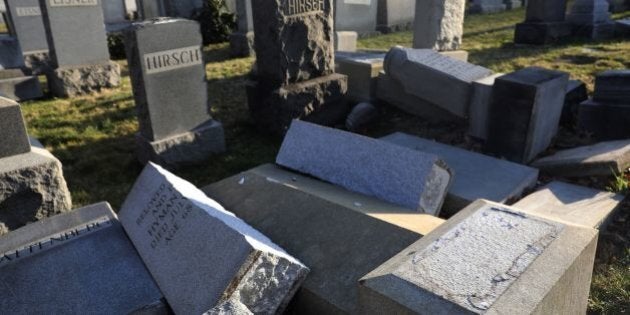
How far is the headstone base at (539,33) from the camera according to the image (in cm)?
869

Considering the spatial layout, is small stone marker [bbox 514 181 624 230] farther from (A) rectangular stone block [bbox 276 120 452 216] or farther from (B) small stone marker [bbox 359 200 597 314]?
(B) small stone marker [bbox 359 200 597 314]

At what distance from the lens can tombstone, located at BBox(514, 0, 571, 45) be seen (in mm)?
8719

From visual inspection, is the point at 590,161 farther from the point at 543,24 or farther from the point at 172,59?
the point at 543,24

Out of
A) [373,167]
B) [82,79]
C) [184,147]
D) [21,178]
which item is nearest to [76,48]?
[82,79]

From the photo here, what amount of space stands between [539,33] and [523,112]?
6.00m

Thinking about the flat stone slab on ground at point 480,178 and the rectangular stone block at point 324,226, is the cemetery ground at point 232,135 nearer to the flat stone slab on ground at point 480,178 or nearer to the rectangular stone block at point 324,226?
the flat stone slab on ground at point 480,178

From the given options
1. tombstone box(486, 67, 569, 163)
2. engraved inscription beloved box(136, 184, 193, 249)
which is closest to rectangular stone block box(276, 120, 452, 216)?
engraved inscription beloved box(136, 184, 193, 249)

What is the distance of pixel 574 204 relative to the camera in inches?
121

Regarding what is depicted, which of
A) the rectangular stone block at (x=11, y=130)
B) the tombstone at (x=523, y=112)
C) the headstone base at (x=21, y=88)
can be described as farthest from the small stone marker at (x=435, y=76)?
the headstone base at (x=21, y=88)

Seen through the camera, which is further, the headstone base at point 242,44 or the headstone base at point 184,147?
the headstone base at point 242,44

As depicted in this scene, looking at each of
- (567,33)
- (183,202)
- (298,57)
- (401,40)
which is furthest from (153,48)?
(567,33)

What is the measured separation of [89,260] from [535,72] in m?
3.61

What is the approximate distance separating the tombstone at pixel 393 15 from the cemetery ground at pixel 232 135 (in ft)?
13.6

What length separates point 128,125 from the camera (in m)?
5.23
